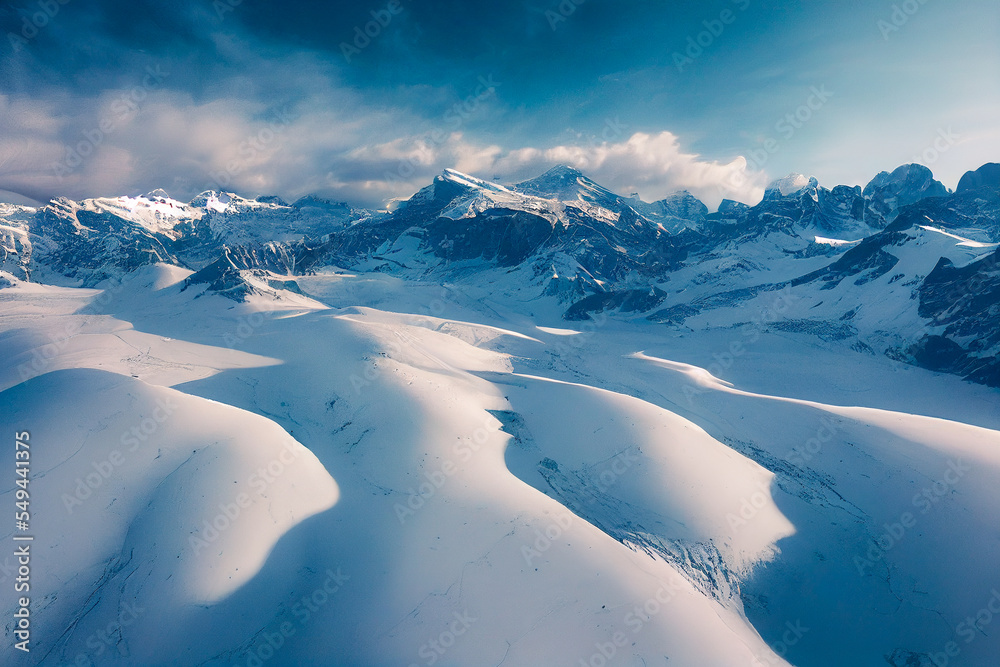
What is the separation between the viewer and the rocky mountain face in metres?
68.2

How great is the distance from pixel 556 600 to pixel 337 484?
51.3 ft

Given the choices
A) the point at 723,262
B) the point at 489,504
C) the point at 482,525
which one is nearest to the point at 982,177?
the point at 723,262

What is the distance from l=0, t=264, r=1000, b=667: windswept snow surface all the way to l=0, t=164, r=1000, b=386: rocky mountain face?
46723mm

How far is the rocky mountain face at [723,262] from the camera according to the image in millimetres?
68188

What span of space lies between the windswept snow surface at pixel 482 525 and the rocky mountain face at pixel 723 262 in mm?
46723

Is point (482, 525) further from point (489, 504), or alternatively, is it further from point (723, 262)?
point (723, 262)

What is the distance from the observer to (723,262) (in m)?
140

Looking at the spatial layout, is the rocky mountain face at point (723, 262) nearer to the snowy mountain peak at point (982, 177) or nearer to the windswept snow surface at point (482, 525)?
the snowy mountain peak at point (982, 177)

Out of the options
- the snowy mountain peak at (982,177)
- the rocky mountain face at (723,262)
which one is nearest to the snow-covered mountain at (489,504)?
the rocky mountain face at (723,262)

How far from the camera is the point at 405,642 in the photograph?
1672cm

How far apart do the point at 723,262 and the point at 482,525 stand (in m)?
146

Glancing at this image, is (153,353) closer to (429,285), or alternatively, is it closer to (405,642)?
(405,642)

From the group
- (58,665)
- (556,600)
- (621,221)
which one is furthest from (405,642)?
(621,221)

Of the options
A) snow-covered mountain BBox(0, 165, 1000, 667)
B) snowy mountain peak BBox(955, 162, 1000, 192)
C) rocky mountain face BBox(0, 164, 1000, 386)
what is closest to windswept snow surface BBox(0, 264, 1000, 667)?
snow-covered mountain BBox(0, 165, 1000, 667)
